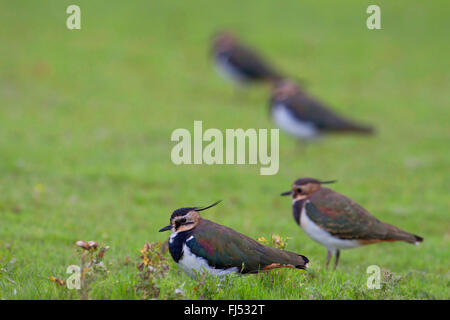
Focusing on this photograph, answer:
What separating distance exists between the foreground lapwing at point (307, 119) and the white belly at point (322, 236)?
6.94 m

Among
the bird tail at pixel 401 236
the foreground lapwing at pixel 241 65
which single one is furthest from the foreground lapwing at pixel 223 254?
the foreground lapwing at pixel 241 65

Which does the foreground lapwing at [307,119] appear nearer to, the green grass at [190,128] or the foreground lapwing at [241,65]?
the green grass at [190,128]

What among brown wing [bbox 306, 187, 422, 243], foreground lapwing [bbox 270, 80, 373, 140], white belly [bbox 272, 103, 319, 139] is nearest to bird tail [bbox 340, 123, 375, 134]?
foreground lapwing [bbox 270, 80, 373, 140]

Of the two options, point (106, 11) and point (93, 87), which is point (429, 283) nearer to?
point (93, 87)

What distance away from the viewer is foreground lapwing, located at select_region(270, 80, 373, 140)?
49.4 feet

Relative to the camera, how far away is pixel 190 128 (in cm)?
1681

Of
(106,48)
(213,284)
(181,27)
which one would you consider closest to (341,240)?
(213,284)

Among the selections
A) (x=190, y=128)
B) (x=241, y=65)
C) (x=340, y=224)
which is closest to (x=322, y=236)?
(x=340, y=224)

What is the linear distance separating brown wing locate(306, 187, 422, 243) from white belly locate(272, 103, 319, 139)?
23.0 feet

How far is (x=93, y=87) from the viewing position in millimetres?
19406

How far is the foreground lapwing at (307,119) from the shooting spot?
1506 cm

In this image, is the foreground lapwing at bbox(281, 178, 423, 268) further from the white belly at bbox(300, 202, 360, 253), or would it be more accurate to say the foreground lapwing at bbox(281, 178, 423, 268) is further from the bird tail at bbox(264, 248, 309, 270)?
the bird tail at bbox(264, 248, 309, 270)

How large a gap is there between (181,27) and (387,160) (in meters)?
11.2

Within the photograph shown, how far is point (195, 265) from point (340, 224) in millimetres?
2435
